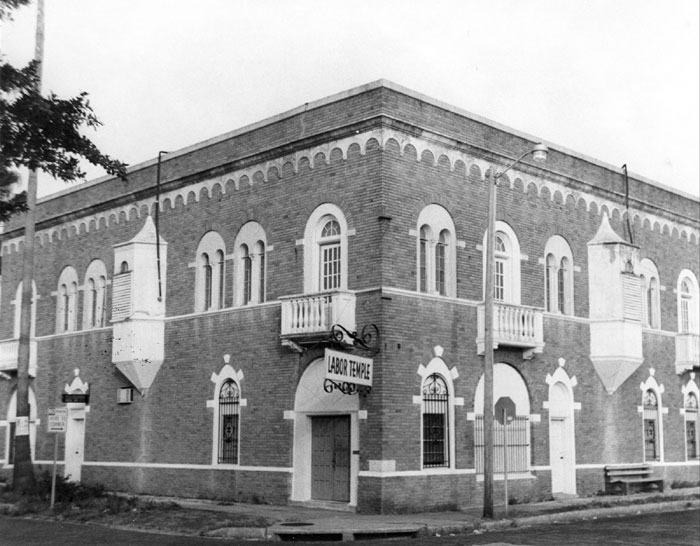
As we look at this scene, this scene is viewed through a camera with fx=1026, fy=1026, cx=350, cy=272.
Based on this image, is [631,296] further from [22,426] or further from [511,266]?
[22,426]

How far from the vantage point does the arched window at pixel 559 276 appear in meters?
30.4

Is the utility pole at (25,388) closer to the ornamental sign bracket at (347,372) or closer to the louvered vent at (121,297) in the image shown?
the louvered vent at (121,297)

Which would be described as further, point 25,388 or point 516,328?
point 25,388

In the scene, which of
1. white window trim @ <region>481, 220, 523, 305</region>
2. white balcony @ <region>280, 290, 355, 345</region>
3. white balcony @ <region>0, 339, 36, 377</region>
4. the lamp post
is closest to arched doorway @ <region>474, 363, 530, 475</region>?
white window trim @ <region>481, 220, 523, 305</region>

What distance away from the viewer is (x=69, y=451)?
34750mm

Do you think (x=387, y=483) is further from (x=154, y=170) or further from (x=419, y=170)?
(x=154, y=170)

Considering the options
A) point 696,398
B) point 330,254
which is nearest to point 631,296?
point 696,398

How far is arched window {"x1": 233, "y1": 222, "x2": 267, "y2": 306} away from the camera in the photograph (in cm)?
2875

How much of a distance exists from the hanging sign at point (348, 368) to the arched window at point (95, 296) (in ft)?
41.5

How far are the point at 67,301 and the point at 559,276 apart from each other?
17.0 m

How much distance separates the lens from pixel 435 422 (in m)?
26.1

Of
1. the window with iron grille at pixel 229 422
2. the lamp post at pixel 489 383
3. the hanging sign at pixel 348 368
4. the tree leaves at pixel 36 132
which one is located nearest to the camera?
the tree leaves at pixel 36 132

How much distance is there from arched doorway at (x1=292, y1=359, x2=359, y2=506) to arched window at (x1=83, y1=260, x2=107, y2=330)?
10133 mm

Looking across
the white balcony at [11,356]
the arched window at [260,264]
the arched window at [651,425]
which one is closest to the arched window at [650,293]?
the arched window at [651,425]
